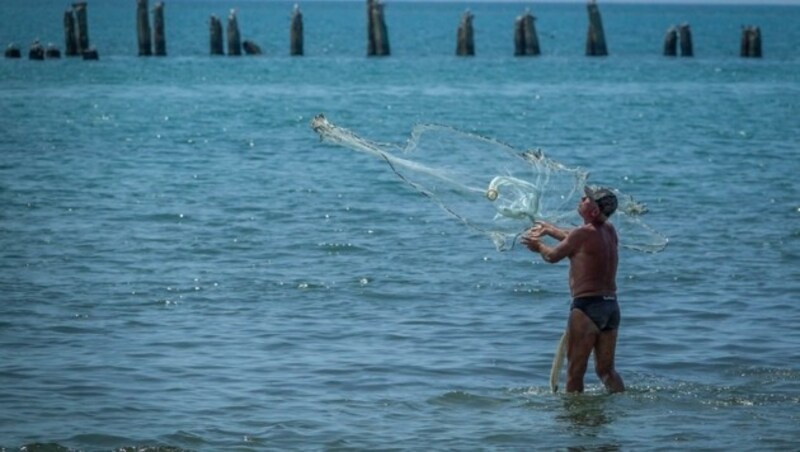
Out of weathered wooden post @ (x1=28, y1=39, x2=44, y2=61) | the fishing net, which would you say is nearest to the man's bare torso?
the fishing net

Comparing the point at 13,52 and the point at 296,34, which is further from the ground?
the point at 296,34

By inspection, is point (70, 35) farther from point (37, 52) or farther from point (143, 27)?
point (143, 27)

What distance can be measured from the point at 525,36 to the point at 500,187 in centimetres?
6100

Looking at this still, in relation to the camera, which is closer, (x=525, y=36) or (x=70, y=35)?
(x=70, y=35)

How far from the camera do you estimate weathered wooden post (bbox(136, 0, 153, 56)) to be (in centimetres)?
6328

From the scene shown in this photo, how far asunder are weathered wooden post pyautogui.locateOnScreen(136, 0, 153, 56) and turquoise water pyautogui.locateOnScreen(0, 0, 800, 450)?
23.0m

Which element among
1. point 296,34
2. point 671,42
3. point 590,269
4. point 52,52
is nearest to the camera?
point 590,269

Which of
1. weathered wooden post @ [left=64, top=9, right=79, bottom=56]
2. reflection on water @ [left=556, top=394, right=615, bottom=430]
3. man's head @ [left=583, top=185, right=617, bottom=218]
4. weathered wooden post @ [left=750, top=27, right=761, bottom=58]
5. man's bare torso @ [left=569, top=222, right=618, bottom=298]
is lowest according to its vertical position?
reflection on water @ [left=556, top=394, right=615, bottom=430]

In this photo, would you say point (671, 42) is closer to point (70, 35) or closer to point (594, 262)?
point (70, 35)

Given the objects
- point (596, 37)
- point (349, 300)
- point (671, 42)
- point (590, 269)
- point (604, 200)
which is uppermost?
point (596, 37)

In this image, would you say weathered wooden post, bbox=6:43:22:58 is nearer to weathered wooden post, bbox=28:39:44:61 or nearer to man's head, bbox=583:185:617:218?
weathered wooden post, bbox=28:39:44:61

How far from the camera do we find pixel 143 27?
66.2 metres

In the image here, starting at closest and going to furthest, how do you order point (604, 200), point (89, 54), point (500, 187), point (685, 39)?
point (604, 200) → point (500, 187) → point (89, 54) → point (685, 39)

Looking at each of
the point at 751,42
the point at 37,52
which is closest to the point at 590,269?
the point at 37,52
